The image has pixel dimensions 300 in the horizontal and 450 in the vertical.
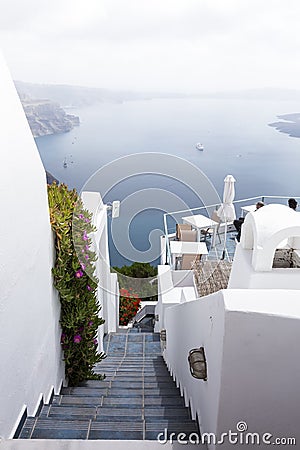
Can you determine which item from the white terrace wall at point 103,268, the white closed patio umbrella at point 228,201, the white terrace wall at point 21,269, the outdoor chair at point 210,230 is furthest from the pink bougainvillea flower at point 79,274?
the outdoor chair at point 210,230

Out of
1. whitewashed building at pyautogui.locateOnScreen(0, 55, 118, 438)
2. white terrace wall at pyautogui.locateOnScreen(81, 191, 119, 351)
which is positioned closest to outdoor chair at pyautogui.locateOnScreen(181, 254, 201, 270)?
white terrace wall at pyautogui.locateOnScreen(81, 191, 119, 351)

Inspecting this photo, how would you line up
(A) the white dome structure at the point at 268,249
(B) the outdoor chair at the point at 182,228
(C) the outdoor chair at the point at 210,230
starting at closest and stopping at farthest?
1. (A) the white dome structure at the point at 268,249
2. (B) the outdoor chair at the point at 182,228
3. (C) the outdoor chair at the point at 210,230

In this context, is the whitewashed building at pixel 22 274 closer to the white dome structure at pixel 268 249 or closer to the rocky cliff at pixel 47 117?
the white dome structure at pixel 268 249

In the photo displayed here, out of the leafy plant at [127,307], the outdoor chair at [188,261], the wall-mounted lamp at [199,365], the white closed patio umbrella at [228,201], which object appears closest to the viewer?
the wall-mounted lamp at [199,365]

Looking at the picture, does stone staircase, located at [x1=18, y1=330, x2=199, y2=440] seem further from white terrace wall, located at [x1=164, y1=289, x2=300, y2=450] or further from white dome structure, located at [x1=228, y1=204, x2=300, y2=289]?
white dome structure, located at [x1=228, y1=204, x2=300, y2=289]

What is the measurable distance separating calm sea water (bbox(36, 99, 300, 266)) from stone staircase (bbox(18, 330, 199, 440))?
20648 mm

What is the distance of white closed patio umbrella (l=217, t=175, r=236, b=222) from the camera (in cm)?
820

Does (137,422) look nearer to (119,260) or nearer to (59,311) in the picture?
(59,311)

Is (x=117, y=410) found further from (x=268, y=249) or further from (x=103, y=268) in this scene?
(x=103, y=268)

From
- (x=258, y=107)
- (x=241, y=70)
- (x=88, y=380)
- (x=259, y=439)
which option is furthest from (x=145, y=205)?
(x=241, y=70)

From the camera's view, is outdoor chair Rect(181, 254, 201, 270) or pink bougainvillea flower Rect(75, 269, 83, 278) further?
outdoor chair Rect(181, 254, 201, 270)

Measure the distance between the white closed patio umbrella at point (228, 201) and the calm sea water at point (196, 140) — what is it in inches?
635

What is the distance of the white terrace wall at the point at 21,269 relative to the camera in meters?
2.24

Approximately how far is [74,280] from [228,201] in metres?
5.19
